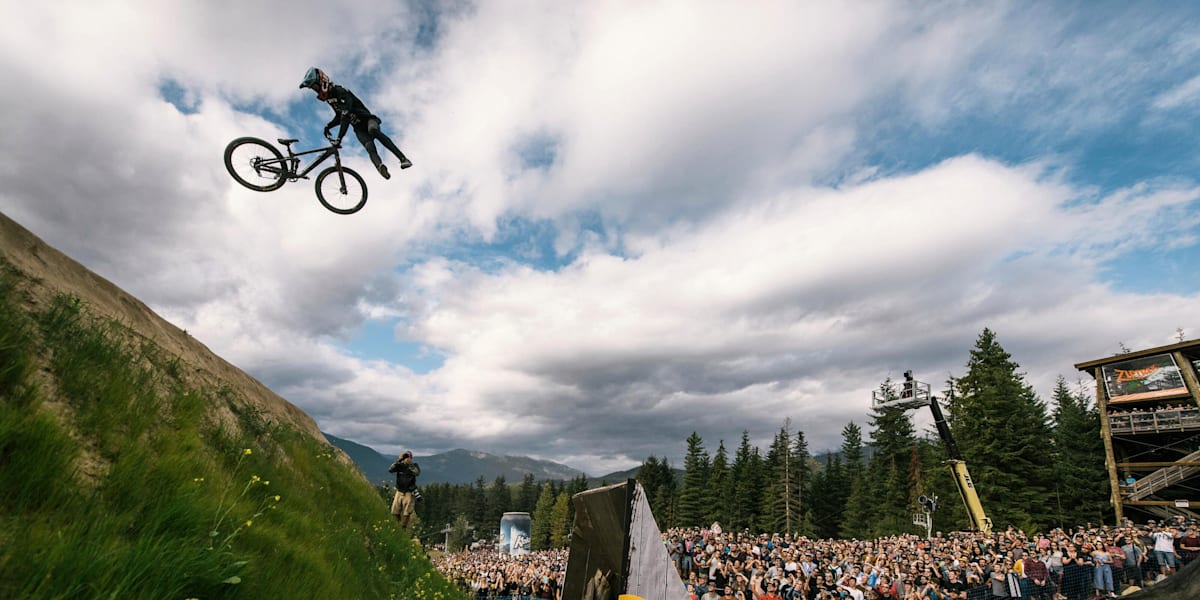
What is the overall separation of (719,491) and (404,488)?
7663 cm

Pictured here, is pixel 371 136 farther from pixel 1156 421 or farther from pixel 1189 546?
pixel 1156 421

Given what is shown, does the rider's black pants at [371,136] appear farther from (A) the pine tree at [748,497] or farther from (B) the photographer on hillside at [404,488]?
(A) the pine tree at [748,497]

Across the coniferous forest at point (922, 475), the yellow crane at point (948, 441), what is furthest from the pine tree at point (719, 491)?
the yellow crane at point (948, 441)

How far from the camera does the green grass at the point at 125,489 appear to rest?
266 centimetres

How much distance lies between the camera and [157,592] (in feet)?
9.02

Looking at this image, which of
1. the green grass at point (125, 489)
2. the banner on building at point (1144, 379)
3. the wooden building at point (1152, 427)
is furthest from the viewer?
the banner on building at point (1144, 379)

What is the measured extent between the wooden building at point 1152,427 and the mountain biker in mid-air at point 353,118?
46345 mm

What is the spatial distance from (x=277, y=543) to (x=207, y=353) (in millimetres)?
7599

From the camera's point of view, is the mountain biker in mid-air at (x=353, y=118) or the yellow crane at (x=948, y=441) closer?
the mountain biker in mid-air at (x=353, y=118)

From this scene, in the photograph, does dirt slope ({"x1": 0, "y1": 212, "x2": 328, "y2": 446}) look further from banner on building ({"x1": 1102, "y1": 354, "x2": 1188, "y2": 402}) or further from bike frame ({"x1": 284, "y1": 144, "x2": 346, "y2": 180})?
banner on building ({"x1": 1102, "y1": 354, "x2": 1188, "y2": 402})

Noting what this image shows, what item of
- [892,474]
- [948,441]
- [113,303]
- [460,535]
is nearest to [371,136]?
[113,303]

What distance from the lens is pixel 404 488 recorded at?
44.0 feet

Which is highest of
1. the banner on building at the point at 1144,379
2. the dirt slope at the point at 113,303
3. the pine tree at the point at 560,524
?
the banner on building at the point at 1144,379

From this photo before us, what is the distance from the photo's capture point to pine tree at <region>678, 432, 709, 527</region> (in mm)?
83938
